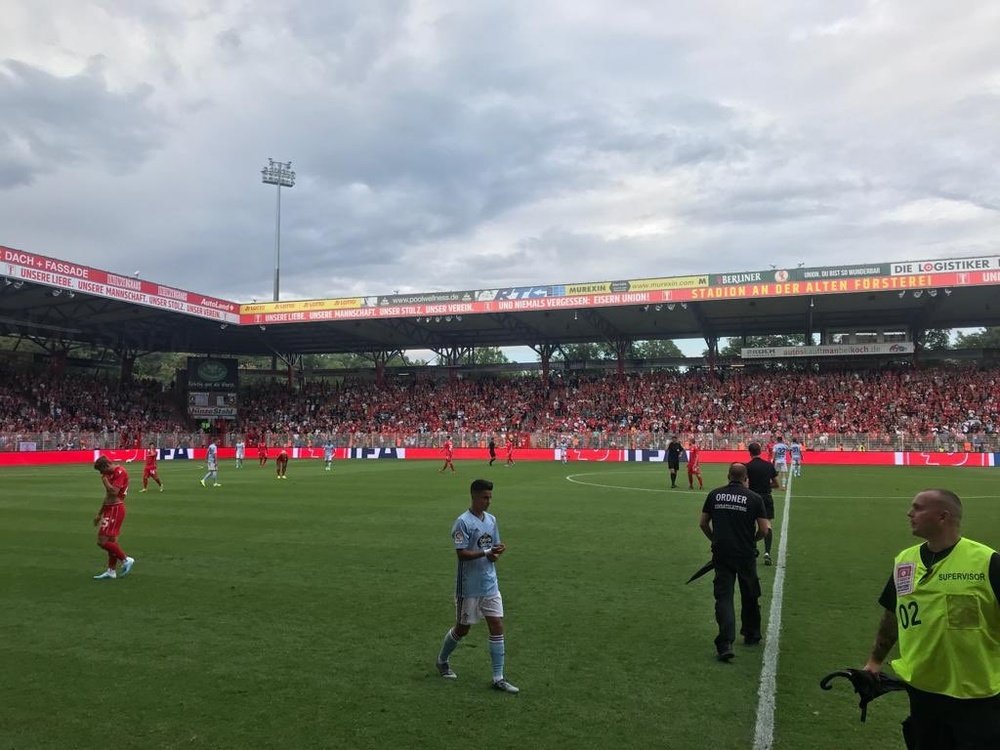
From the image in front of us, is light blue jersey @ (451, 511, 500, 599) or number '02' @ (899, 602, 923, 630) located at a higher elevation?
number '02' @ (899, 602, 923, 630)

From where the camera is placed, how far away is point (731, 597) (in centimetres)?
686

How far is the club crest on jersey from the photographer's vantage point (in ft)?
11.4

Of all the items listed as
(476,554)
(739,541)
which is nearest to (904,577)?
(476,554)

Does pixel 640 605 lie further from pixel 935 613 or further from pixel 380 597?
pixel 935 613

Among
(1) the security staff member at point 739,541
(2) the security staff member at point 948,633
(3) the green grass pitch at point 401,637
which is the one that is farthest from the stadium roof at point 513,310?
(2) the security staff member at point 948,633

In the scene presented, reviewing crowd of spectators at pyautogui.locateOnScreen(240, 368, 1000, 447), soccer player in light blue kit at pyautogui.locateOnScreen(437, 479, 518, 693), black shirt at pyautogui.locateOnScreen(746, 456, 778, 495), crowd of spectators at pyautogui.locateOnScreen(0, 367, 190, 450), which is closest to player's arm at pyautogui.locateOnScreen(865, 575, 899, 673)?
soccer player in light blue kit at pyautogui.locateOnScreen(437, 479, 518, 693)

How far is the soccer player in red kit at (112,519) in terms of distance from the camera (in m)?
10.2

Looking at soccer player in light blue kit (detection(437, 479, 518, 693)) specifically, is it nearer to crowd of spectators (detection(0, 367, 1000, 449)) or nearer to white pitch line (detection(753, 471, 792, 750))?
white pitch line (detection(753, 471, 792, 750))

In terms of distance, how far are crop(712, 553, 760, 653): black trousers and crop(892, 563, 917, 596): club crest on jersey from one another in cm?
340

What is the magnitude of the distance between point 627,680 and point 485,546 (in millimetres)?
1679

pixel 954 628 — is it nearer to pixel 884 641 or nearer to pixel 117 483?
pixel 884 641

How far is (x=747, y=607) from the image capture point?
7.21 m

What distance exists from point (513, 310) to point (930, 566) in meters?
40.7

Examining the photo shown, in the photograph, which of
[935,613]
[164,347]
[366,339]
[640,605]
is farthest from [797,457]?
[164,347]
